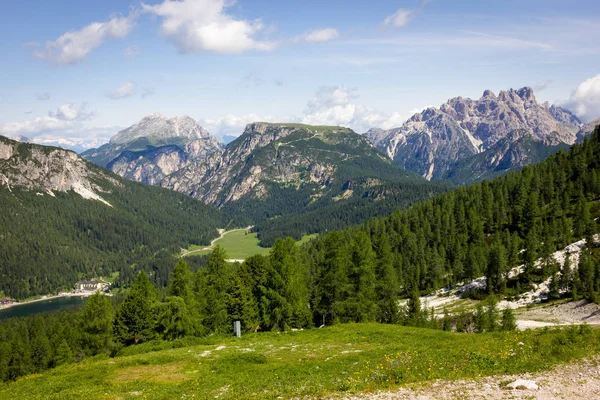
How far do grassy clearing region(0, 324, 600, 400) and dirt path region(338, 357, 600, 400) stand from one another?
1127 millimetres

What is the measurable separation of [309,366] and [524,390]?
1571 cm

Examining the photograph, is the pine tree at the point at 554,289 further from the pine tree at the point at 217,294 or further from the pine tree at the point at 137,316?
the pine tree at the point at 137,316

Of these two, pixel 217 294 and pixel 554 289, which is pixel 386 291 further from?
pixel 554 289

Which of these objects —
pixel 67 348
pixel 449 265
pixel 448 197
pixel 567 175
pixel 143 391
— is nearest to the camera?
pixel 143 391

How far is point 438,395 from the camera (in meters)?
20.0

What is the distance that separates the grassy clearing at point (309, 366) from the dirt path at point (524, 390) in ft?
3.70

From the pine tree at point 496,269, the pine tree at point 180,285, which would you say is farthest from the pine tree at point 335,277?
the pine tree at point 496,269

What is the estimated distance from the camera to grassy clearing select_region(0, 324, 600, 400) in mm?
23672

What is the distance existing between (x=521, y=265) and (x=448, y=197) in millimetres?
77857

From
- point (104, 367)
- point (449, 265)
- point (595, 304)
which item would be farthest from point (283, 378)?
point (449, 265)

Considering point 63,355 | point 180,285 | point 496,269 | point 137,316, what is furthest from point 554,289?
point 63,355

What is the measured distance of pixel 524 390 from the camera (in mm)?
19484

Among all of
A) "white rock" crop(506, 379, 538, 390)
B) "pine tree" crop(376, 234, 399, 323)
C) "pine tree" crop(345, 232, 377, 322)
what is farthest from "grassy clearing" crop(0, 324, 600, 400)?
"pine tree" crop(376, 234, 399, 323)

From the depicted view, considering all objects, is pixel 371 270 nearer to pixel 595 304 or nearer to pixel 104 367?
pixel 104 367
